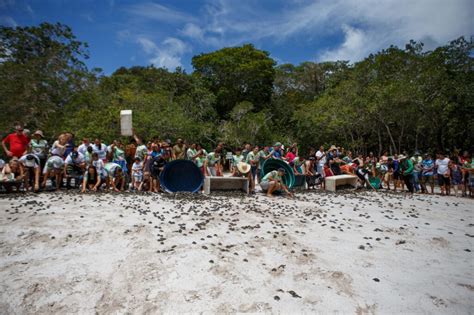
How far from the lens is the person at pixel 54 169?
9133 mm

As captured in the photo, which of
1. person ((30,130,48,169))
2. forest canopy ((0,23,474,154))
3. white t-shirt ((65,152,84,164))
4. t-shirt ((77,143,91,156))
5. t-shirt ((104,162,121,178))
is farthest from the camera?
forest canopy ((0,23,474,154))

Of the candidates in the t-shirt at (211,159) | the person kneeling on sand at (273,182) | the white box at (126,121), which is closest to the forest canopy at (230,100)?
the white box at (126,121)

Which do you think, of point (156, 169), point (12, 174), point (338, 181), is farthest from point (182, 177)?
point (338, 181)

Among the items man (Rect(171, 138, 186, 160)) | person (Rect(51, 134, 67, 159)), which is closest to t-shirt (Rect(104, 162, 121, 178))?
person (Rect(51, 134, 67, 159))

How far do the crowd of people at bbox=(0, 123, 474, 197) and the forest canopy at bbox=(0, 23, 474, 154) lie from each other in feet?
26.0

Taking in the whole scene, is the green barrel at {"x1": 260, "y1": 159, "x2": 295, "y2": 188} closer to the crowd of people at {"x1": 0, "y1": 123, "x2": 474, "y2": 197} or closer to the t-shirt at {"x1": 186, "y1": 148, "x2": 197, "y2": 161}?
the crowd of people at {"x1": 0, "y1": 123, "x2": 474, "y2": 197}

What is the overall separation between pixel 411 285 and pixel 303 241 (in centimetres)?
200

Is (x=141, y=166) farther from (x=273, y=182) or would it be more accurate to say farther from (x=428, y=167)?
(x=428, y=167)

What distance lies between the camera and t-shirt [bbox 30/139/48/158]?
9.39 meters

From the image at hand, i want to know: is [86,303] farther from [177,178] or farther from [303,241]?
[177,178]

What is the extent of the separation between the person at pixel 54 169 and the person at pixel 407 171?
1361 centimetres

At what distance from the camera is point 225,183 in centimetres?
1075

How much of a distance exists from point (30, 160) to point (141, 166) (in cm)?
329

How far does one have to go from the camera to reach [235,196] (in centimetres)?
1016
